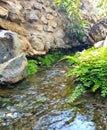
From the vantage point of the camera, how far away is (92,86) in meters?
6.82

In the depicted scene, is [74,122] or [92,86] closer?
[74,122]

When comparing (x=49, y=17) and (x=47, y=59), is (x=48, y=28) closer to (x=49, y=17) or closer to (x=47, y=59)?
(x=49, y=17)

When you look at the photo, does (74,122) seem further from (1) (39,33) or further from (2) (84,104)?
(1) (39,33)

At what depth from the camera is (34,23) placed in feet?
57.3

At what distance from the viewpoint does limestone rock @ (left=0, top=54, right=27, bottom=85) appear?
9.31m

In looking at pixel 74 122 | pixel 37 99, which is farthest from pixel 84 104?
pixel 37 99

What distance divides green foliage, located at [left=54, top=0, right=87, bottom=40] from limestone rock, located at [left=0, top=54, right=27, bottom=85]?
10557mm

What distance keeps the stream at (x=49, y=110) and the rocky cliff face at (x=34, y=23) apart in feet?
20.5

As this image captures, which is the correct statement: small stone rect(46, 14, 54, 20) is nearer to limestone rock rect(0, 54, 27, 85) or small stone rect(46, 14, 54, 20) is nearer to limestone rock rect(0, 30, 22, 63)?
limestone rock rect(0, 30, 22, 63)

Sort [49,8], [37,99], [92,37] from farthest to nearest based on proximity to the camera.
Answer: [92,37]
[49,8]
[37,99]

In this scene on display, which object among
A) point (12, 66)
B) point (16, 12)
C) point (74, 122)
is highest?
point (16, 12)

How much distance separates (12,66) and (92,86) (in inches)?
166

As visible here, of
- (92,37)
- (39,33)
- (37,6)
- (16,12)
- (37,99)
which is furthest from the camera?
(92,37)

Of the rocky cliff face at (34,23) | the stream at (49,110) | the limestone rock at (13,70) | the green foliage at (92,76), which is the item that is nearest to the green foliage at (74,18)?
the rocky cliff face at (34,23)
